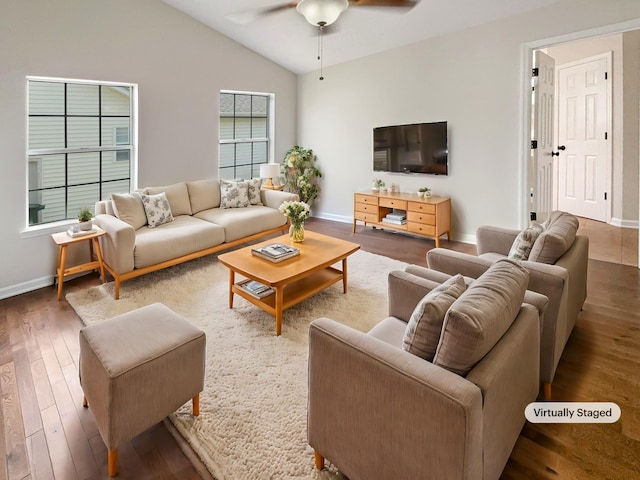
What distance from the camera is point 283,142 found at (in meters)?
6.68

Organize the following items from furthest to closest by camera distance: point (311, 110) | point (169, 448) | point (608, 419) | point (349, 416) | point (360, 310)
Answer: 1. point (311, 110)
2. point (360, 310)
3. point (608, 419)
4. point (169, 448)
5. point (349, 416)

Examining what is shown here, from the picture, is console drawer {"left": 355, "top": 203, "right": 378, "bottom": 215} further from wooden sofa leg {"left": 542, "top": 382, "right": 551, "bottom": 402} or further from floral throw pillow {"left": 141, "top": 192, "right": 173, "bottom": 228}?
wooden sofa leg {"left": 542, "top": 382, "right": 551, "bottom": 402}

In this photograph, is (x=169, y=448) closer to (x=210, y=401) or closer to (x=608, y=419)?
(x=210, y=401)

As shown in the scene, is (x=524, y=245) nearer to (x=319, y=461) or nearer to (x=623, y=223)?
(x=319, y=461)

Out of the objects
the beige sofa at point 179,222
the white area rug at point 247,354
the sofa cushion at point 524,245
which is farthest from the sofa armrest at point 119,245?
the sofa cushion at point 524,245

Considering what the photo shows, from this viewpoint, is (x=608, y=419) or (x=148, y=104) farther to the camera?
(x=148, y=104)

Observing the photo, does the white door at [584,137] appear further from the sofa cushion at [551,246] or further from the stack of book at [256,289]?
the stack of book at [256,289]

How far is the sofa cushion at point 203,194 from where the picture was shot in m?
4.92

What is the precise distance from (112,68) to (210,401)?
380 centimetres

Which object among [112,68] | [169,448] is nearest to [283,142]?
[112,68]

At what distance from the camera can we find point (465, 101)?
16.0 feet

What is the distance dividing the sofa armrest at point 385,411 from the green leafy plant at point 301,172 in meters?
5.19

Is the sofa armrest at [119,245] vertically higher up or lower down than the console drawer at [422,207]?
lower down

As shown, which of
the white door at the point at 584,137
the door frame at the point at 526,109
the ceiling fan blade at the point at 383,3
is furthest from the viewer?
the white door at the point at 584,137
